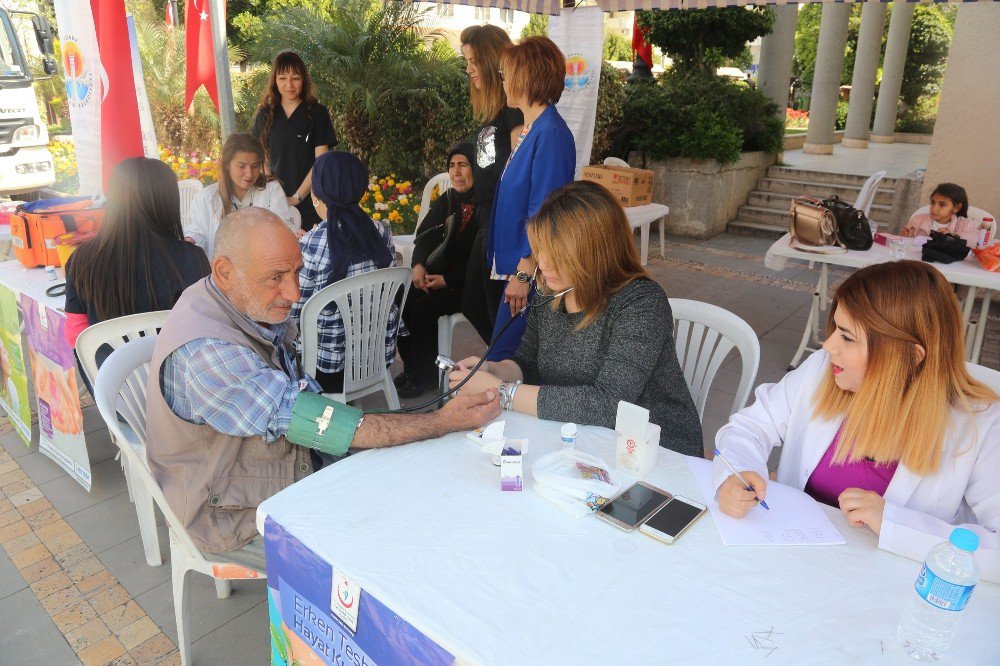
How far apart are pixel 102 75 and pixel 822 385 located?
4014mm

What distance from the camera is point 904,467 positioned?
155 centimetres

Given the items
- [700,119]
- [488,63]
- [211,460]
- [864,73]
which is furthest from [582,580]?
[864,73]

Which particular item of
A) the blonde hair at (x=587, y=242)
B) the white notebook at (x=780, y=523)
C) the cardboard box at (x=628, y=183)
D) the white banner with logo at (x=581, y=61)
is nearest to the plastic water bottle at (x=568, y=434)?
the white notebook at (x=780, y=523)

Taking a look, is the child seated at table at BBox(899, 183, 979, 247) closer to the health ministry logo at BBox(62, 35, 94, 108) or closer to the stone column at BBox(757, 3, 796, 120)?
the health ministry logo at BBox(62, 35, 94, 108)

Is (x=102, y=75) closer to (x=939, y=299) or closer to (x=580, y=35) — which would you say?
(x=580, y=35)

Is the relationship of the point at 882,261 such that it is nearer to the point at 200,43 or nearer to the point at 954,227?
the point at 954,227

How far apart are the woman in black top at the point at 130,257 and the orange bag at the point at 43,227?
0.81m

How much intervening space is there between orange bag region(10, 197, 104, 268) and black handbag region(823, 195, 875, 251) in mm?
4218

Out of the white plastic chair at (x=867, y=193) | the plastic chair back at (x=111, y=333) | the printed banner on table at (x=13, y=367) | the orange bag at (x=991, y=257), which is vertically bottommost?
the printed banner on table at (x=13, y=367)

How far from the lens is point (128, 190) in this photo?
8.36 feet

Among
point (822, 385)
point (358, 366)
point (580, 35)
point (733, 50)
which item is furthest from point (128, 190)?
point (733, 50)

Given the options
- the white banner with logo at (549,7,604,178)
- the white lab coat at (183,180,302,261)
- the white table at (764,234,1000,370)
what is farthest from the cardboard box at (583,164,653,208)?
the white lab coat at (183,180,302,261)

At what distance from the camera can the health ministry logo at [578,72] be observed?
5207 mm

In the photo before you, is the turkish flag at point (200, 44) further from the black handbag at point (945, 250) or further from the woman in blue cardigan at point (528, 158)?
the black handbag at point (945, 250)
